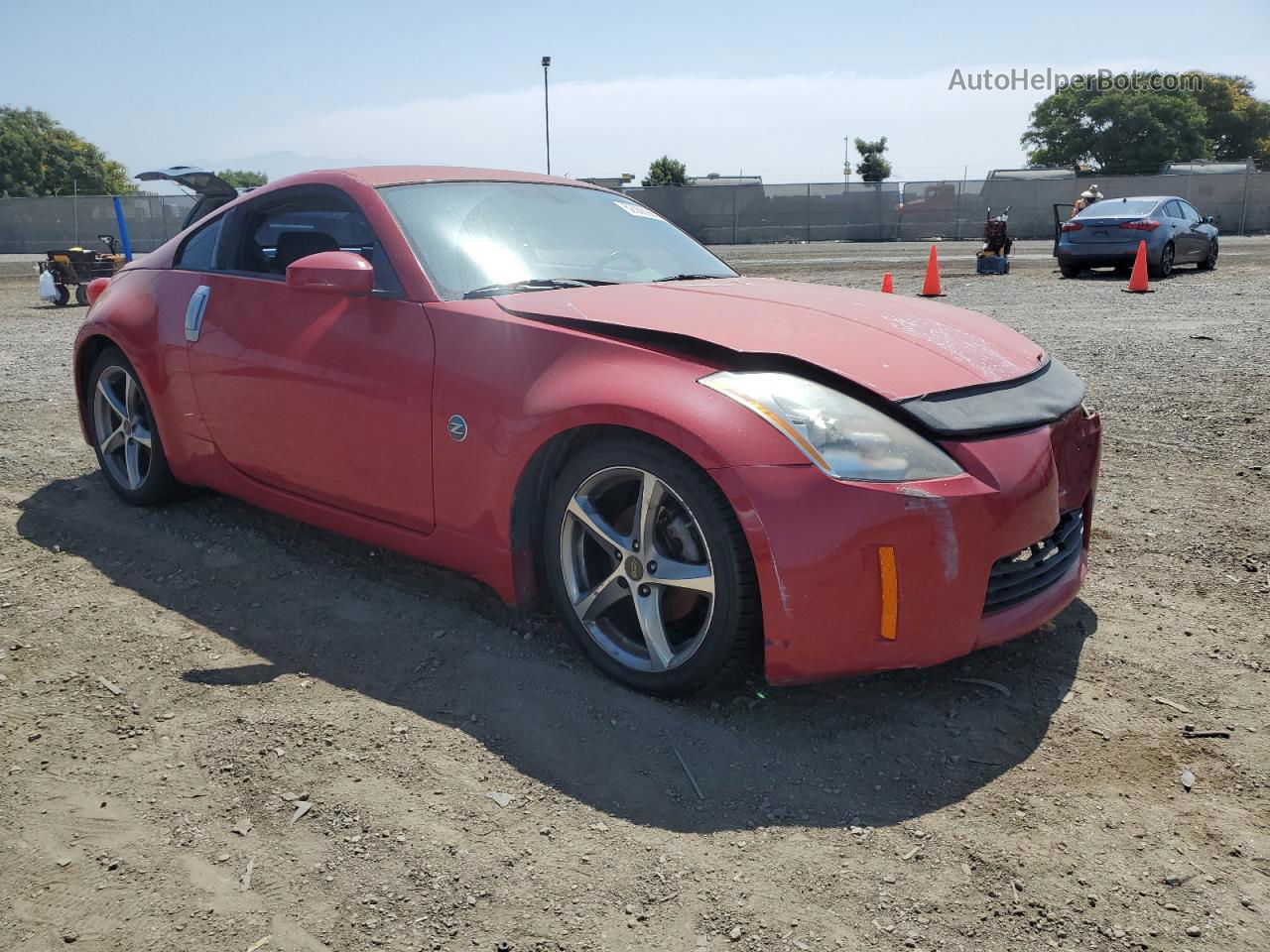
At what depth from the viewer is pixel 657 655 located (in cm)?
295

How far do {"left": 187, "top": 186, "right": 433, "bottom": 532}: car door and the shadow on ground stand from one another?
0.39 metres

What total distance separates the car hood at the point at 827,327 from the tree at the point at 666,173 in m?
47.3

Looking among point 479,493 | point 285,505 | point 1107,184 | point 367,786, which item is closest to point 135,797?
point 367,786

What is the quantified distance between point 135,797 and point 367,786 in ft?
1.86

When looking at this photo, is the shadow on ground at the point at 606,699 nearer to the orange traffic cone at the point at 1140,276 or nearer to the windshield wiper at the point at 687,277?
the windshield wiper at the point at 687,277

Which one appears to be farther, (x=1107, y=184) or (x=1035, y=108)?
(x=1035, y=108)

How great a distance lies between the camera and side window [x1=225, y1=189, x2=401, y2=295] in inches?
156

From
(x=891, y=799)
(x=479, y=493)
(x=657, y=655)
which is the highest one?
(x=479, y=493)

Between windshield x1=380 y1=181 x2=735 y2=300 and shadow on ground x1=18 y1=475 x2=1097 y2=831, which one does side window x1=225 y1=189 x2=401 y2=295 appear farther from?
shadow on ground x1=18 y1=475 x2=1097 y2=831

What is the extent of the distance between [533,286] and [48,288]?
14219mm

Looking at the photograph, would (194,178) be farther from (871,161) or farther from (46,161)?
(46,161)

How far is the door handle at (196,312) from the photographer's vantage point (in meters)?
4.18

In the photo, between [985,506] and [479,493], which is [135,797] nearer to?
[479,493]

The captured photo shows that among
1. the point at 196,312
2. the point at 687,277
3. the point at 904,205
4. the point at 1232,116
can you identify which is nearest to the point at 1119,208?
the point at 687,277
